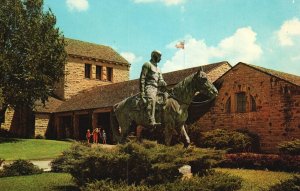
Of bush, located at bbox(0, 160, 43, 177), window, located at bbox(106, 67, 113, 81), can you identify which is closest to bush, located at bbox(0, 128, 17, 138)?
window, located at bbox(106, 67, 113, 81)

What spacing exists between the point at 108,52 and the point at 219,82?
25135 mm

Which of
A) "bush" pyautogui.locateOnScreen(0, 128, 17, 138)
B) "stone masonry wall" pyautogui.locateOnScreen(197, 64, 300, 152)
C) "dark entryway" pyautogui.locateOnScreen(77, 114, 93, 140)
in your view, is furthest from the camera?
"dark entryway" pyautogui.locateOnScreen(77, 114, 93, 140)

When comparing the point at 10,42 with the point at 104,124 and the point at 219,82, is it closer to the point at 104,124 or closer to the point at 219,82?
the point at 104,124

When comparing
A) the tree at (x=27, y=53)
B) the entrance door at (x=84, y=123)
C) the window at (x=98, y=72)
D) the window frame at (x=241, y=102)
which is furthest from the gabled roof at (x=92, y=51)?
the window frame at (x=241, y=102)

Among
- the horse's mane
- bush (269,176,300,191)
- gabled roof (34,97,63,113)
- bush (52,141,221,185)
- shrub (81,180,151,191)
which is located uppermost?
gabled roof (34,97,63,113)

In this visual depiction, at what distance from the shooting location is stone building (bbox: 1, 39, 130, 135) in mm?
44281

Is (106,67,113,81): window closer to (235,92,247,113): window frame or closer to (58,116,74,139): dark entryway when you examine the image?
(58,116,74,139): dark entryway

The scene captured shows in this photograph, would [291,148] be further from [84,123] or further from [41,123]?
[41,123]

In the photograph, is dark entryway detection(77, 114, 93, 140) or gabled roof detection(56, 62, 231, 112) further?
dark entryway detection(77, 114, 93, 140)

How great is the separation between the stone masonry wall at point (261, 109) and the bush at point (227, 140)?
1.47 meters

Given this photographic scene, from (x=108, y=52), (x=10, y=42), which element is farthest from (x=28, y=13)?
(x=108, y=52)

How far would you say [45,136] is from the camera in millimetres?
40562

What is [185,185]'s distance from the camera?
28.7 feet

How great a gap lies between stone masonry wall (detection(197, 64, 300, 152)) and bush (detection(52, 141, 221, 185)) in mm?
13655
